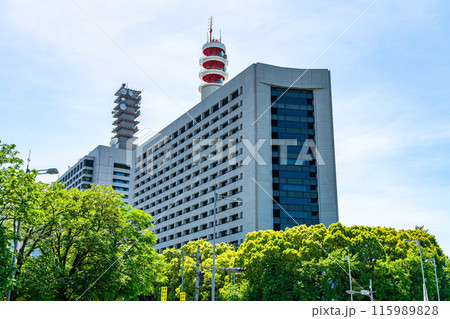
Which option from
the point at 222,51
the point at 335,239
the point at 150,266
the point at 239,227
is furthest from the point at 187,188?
the point at 150,266

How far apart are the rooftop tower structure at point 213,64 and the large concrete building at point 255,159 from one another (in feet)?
56.1

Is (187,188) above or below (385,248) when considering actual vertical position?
above

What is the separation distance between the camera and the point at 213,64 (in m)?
117

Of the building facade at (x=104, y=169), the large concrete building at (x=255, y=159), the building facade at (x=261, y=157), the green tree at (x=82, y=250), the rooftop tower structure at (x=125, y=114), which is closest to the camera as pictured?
the green tree at (x=82, y=250)

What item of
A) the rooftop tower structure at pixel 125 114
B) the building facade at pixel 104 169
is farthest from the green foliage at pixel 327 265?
the rooftop tower structure at pixel 125 114

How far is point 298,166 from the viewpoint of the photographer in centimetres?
7881

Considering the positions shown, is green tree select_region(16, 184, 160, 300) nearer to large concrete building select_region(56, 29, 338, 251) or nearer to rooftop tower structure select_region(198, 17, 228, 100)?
large concrete building select_region(56, 29, 338, 251)

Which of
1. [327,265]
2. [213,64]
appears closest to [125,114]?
[213,64]

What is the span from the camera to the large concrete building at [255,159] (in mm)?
76625

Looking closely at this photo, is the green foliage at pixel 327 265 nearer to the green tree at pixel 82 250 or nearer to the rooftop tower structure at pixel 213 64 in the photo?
the green tree at pixel 82 250

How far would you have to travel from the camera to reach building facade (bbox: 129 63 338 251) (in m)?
76.4

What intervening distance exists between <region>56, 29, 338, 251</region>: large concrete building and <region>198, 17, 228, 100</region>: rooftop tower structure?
17.1 metres
